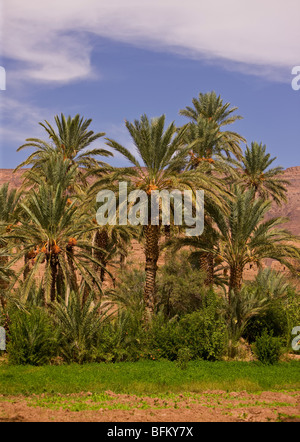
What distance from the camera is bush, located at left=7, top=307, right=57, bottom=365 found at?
1725cm

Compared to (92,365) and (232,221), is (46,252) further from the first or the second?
(232,221)

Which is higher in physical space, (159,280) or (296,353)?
(159,280)

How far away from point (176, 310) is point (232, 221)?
7.44 m

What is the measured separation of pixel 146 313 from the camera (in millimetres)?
21047

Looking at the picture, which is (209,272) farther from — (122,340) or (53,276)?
(53,276)

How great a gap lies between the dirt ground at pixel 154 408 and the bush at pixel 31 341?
15.7 feet

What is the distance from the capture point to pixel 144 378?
15016mm

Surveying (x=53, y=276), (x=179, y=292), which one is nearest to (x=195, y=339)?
(x=53, y=276)

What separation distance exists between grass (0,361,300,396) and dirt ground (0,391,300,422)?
82cm

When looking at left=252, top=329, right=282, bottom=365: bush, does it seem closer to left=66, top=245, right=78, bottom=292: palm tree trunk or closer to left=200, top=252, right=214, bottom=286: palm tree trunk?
left=200, top=252, right=214, bottom=286: palm tree trunk

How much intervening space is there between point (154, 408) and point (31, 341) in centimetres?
737

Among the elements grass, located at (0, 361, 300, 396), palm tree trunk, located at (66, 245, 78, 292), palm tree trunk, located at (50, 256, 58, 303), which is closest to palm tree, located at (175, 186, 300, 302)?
grass, located at (0, 361, 300, 396)

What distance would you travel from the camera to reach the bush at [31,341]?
1725 centimetres
